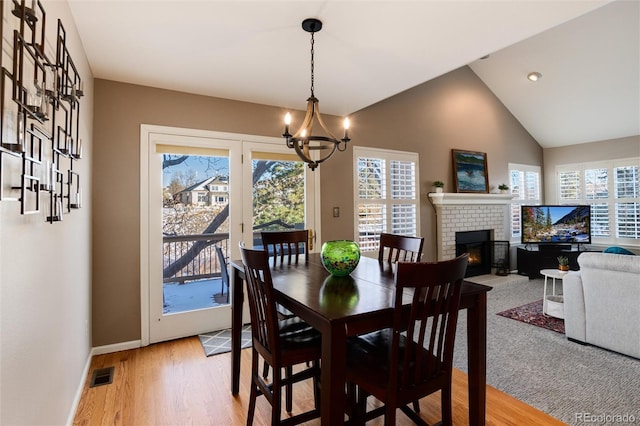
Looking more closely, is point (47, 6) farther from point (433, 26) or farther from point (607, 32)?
point (607, 32)

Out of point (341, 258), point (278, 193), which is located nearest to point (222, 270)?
point (278, 193)

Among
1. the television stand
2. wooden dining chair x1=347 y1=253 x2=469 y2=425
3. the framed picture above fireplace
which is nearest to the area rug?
the television stand

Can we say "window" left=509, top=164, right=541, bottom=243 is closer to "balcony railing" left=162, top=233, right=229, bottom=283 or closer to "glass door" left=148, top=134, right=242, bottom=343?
"glass door" left=148, top=134, right=242, bottom=343

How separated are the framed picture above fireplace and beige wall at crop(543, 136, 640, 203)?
203 cm

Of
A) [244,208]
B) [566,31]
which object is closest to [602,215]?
[566,31]

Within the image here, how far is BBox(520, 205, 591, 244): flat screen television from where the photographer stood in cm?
580

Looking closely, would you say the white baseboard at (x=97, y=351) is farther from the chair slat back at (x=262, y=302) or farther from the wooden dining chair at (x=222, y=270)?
the chair slat back at (x=262, y=302)

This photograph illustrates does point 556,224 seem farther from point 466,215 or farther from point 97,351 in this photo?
point 97,351

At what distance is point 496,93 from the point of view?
6.17m

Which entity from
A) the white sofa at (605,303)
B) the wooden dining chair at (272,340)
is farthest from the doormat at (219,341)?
the white sofa at (605,303)

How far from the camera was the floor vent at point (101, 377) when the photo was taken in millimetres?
2501

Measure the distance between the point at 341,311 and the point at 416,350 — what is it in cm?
41

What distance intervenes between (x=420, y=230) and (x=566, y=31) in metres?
3.46

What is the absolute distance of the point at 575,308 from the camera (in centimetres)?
312
